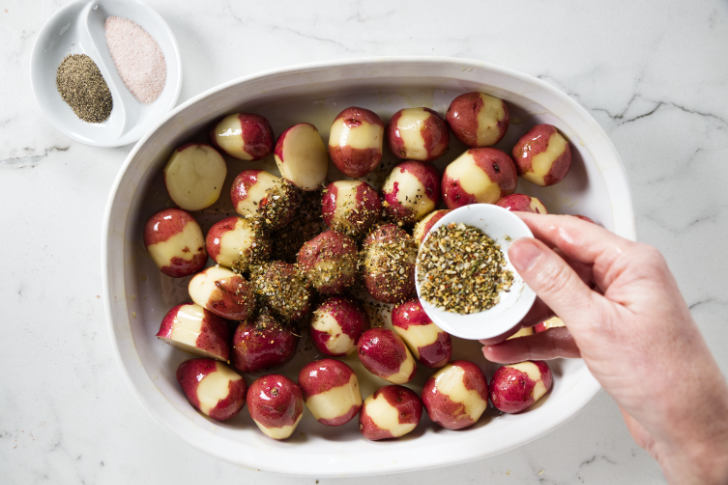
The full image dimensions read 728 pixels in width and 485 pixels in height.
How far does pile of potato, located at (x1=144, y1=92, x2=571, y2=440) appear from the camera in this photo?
1.02m

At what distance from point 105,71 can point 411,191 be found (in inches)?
28.0

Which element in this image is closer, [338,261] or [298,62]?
[338,261]

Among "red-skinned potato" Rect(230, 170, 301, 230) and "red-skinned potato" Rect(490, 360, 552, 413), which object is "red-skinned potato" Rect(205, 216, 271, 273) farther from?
"red-skinned potato" Rect(490, 360, 552, 413)

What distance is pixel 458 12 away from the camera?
114cm

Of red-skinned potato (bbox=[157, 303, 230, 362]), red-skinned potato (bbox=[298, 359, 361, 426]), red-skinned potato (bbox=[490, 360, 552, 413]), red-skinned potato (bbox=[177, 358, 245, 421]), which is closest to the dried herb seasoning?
red-skinned potato (bbox=[157, 303, 230, 362])

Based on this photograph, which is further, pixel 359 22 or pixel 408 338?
pixel 359 22

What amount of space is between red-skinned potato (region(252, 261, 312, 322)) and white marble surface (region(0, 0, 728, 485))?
16.5 inches

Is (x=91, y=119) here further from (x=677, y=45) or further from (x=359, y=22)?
(x=677, y=45)

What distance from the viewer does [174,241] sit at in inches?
40.9

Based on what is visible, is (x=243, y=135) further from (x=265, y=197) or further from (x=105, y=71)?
(x=105, y=71)

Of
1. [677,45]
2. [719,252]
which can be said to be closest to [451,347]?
[719,252]

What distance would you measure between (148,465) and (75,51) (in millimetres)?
946

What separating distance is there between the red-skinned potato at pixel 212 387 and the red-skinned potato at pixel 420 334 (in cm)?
35

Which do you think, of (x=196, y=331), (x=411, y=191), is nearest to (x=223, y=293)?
(x=196, y=331)
